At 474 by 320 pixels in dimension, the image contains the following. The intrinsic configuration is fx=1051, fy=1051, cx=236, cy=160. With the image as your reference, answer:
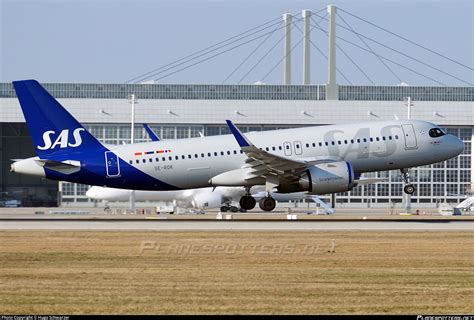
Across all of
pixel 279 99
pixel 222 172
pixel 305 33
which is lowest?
pixel 222 172

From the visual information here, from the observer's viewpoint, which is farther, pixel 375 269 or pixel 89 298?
pixel 375 269

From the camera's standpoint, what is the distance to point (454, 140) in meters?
67.4

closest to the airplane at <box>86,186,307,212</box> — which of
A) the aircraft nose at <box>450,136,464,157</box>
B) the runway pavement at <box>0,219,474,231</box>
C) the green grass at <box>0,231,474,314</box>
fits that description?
the aircraft nose at <box>450,136,464,157</box>

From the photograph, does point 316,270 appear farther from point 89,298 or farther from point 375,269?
point 89,298

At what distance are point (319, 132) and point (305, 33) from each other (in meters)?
124

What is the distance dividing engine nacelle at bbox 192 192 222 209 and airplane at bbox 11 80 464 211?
110 feet

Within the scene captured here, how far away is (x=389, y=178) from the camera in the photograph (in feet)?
391

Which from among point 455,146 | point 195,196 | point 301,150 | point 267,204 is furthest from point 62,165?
point 195,196

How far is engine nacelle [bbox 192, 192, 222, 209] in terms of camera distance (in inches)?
3933

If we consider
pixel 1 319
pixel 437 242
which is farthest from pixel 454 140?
pixel 1 319

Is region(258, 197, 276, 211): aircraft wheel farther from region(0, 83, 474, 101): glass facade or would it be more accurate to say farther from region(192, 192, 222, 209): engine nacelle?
region(0, 83, 474, 101): glass facade

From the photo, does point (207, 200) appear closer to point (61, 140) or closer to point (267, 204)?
point (267, 204)

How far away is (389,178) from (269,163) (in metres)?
58.2

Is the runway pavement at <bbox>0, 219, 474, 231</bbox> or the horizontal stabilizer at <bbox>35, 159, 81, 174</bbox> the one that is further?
the horizontal stabilizer at <bbox>35, 159, 81, 174</bbox>
